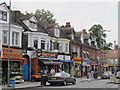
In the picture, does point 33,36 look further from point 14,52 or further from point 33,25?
point 14,52

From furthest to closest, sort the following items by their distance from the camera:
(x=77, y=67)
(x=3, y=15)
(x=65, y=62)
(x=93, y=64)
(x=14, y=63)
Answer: (x=93, y=64), (x=77, y=67), (x=65, y=62), (x=3, y=15), (x=14, y=63)

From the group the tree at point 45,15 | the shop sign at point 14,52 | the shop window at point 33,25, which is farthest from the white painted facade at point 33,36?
the tree at point 45,15

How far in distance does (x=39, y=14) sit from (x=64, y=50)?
91.2 feet

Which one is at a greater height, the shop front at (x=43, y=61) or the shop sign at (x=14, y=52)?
the shop sign at (x=14, y=52)

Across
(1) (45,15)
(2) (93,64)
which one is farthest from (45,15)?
(2) (93,64)

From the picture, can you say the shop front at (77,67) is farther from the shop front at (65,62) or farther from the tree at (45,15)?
the tree at (45,15)

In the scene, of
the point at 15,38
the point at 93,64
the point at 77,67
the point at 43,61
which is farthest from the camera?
the point at 93,64

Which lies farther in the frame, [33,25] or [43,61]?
[33,25]

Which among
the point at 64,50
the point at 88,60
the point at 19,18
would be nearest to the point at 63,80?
the point at 19,18

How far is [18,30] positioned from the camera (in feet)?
104

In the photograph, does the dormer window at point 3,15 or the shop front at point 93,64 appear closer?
the dormer window at point 3,15

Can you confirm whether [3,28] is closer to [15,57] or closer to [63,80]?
[15,57]

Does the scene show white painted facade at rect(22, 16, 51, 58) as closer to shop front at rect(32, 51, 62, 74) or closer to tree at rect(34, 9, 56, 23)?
shop front at rect(32, 51, 62, 74)

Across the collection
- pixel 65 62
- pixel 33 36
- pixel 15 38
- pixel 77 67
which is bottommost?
pixel 77 67
